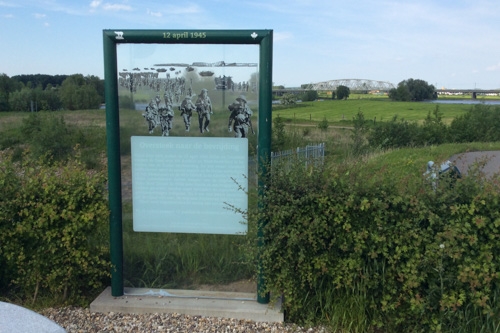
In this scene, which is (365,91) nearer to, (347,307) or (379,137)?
(379,137)

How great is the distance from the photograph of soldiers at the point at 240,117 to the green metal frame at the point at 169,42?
12cm

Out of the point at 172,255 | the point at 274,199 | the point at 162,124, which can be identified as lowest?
the point at 172,255

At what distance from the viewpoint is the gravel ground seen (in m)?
3.53

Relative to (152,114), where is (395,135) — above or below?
below

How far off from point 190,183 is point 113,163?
26.8 inches

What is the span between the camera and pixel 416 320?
11.0ft

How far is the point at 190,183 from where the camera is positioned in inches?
148

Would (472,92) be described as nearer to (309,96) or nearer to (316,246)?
(309,96)

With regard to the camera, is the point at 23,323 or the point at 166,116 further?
the point at 166,116

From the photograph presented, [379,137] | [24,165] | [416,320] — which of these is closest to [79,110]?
[379,137]

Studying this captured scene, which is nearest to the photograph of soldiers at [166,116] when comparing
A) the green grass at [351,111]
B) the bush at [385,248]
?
the bush at [385,248]

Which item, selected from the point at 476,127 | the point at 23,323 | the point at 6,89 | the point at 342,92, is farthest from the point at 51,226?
the point at 342,92

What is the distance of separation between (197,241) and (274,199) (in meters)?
0.90

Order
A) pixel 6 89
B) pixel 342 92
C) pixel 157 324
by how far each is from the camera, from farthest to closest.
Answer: pixel 342 92 < pixel 6 89 < pixel 157 324
